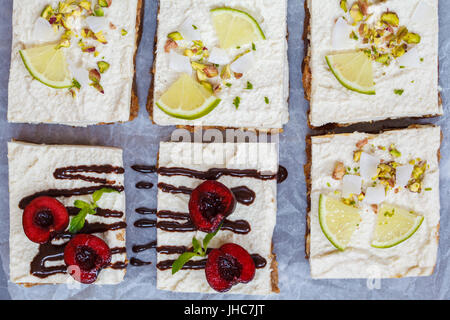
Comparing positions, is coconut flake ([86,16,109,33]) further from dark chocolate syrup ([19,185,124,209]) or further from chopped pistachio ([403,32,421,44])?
chopped pistachio ([403,32,421,44])

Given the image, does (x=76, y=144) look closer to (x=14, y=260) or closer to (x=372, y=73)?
(x=14, y=260)

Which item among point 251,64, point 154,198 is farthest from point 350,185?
point 154,198

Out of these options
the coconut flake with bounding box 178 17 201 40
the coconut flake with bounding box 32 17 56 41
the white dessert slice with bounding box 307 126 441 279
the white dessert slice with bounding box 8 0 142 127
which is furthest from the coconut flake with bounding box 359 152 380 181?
the coconut flake with bounding box 32 17 56 41

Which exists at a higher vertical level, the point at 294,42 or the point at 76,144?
the point at 294,42

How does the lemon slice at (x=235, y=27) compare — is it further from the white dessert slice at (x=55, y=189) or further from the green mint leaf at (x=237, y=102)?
the white dessert slice at (x=55, y=189)

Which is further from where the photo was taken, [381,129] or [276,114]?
[381,129]
